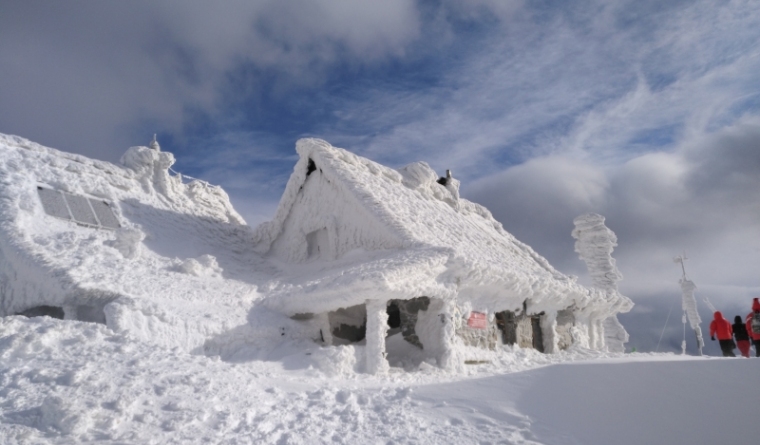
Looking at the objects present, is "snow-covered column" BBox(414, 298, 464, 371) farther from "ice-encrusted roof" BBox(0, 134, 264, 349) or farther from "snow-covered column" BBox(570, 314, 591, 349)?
"snow-covered column" BBox(570, 314, 591, 349)

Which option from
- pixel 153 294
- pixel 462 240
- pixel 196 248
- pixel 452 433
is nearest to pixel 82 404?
pixel 452 433

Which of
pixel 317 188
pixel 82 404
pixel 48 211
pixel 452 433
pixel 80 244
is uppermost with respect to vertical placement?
pixel 317 188

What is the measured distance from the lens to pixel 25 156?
14523 mm

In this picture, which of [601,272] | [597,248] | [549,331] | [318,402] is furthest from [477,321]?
[597,248]

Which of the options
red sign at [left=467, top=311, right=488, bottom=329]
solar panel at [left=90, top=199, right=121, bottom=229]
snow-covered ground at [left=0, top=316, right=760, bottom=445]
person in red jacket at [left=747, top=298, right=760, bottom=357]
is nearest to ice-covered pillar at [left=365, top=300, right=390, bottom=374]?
snow-covered ground at [left=0, top=316, right=760, bottom=445]

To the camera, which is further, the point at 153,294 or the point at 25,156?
the point at 25,156

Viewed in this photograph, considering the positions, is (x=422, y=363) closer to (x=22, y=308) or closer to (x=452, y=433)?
(x=452, y=433)

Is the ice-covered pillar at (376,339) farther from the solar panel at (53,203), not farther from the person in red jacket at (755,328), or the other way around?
the person in red jacket at (755,328)

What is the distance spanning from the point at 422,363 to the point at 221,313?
478 cm

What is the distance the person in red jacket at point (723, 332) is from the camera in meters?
13.9

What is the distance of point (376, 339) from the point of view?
36.8ft

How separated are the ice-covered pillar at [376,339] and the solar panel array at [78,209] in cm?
791

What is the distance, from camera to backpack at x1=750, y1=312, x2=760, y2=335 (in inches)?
485

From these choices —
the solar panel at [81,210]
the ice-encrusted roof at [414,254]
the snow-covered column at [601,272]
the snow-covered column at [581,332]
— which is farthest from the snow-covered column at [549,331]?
the solar panel at [81,210]
